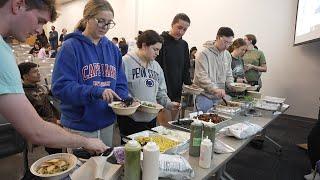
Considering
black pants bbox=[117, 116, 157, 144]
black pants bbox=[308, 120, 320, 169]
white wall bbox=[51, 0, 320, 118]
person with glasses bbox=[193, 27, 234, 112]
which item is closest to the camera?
black pants bbox=[117, 116, 157, 144]

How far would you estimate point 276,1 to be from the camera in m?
5.13

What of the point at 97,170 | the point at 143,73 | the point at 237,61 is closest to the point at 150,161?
the point at 97,170

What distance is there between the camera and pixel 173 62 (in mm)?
2748

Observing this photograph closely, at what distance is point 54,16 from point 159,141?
2.56 ft

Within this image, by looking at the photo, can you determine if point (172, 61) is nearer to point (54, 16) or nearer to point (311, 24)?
point (54, 16)

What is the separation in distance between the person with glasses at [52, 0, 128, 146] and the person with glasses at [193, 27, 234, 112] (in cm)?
107

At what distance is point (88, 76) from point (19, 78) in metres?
0.70

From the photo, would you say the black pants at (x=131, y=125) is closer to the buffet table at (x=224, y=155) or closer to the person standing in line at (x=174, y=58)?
the buffet table at (x=224, y=155)

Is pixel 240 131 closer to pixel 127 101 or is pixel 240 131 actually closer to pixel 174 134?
pixel 174 134

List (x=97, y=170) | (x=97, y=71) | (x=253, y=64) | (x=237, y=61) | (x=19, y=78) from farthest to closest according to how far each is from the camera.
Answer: (x=253, y=64) → (x=237, y=61) → (x=97, y=71) → (x=97, y=170) → (x=19, y=78)

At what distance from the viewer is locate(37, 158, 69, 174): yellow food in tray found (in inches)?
37.3

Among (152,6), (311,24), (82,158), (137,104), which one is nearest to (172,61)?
(137,104)

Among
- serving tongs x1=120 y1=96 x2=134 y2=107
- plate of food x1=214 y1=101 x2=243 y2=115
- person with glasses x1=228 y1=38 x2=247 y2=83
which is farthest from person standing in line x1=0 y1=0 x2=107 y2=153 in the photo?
person with glasses x1=228 y1=38 x2=247 y2=83

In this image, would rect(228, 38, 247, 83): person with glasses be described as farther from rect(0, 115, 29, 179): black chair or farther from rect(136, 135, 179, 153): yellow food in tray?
rect(0, 115, 29, 179): black chair
